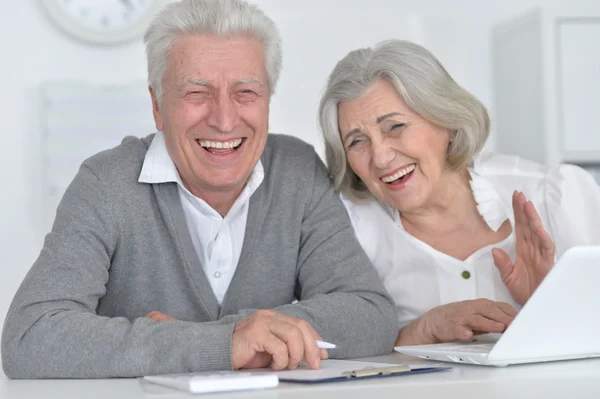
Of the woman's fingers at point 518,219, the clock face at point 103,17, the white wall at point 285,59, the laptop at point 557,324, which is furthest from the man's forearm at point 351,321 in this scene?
the clock face at point 103,17

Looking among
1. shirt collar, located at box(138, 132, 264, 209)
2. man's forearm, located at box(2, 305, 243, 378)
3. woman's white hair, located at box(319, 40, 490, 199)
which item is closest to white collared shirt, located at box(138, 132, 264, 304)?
shirt collar, located at box(138, 132, 264, 209)

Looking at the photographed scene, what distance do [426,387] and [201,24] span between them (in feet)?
3.31

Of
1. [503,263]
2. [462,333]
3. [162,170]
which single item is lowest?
[462,333]

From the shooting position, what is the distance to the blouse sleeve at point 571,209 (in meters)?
1.97

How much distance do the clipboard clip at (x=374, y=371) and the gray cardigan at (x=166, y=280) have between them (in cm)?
24

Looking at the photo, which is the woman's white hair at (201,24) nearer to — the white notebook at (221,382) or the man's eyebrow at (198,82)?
the man's eyebrow at (198,82)

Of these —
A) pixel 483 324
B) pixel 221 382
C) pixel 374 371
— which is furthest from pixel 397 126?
pixel 221 382

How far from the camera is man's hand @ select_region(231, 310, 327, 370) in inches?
51.1

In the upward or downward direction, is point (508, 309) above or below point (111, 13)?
below

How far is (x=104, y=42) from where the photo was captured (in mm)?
3354

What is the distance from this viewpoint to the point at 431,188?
6.59 ft

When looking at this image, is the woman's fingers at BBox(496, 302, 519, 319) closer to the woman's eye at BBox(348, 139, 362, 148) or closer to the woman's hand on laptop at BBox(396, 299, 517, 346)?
the woman's hand on laptop at BBox(396, 299, 517, 346)

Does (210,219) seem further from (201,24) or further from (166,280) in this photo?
(201,24)

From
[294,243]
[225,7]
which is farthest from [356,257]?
[225,7]
